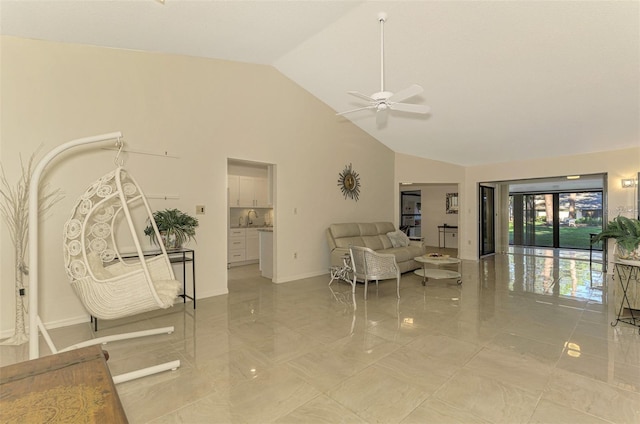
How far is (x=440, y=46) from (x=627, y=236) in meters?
3.05

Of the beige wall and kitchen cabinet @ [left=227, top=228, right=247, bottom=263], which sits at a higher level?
the beige wall

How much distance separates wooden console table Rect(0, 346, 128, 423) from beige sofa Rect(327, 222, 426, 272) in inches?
183

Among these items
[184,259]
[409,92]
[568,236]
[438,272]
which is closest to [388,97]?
[409,92]

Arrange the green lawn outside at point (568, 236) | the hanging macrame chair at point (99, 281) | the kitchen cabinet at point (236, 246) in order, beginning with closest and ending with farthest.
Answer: the hanging macrame chair at point (99, 281) → the kitchen cabinet at point (236, 246) → the green lawn outside at point (568, 236)

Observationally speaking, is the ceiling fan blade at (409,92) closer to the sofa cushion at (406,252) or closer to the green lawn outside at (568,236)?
the sofa cushion at (406,252)

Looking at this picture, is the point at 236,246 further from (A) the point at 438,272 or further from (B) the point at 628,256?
(B) the point at 628,256

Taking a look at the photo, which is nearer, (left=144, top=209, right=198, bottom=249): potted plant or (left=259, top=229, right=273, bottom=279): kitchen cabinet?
(left=144, top=209, right=198, bottom=249): potted plant

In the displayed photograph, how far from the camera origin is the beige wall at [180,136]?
3230mm

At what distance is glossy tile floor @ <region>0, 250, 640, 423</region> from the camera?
194cm

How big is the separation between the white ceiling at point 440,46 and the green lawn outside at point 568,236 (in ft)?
18.7

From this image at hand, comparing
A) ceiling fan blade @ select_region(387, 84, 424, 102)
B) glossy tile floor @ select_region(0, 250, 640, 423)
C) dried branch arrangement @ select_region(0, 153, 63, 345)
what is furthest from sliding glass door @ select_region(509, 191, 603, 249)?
dried branch arrangement @ select_region(0, 153, 63, 345)

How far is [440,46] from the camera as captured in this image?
3.79 metres

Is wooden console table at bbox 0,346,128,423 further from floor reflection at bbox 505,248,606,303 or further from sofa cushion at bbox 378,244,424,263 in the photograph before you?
floor reflection at bbox 505,248,606,303

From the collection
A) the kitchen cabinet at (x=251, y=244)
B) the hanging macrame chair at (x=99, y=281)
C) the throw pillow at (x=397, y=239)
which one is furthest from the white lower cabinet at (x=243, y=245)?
the hanging macrame chair at (x=99, y=281)
